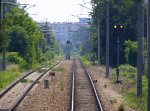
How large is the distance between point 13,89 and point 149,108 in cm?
1518

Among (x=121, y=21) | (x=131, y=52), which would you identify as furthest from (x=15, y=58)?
(x=121, y=21)

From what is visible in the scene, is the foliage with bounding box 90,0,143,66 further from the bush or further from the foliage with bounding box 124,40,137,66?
the bush

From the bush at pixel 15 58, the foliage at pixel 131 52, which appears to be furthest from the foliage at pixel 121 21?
the bush at pixel 15 58

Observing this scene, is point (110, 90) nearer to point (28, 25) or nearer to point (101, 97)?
point (101, 97)

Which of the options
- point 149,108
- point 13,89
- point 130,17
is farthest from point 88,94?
point 130,17

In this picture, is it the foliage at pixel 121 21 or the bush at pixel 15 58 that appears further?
the foliage at pixel 121 21

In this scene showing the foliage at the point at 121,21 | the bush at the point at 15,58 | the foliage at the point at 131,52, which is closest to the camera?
the foliage at the point at 131,52

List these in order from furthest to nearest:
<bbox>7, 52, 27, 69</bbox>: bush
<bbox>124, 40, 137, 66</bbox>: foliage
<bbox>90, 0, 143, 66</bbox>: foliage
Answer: <bbox>90, 0, 143, 66</bbox>: foliage, <bbox>7, 52, 27, 69</bbox>: bush, <bbox>124, 40, 137, 66</bbox>: foliage

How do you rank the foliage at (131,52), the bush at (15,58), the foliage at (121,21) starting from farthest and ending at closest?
the foliage at (121,21) < the bush at (15,58) < the foliage at (131,52)

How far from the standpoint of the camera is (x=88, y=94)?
85.4ft

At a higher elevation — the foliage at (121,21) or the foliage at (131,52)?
the foliage at (121,21)

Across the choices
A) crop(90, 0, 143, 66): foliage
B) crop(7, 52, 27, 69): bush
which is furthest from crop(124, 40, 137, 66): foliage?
crop(7, 52, 27, 69): bush

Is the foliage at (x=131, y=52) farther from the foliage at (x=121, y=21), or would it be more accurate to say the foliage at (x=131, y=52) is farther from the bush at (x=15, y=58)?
the bush at (x=15, y=58)

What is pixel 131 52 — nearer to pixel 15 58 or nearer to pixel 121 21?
pixel 121 21
